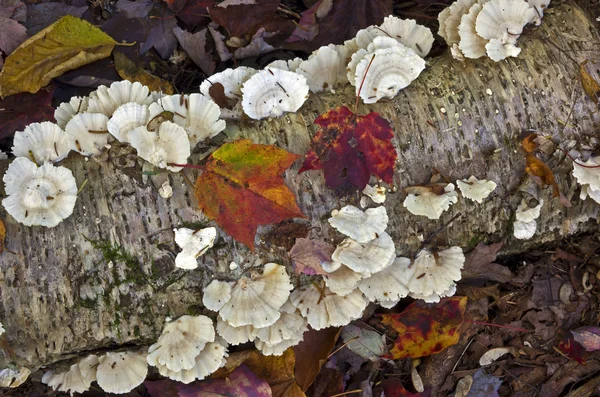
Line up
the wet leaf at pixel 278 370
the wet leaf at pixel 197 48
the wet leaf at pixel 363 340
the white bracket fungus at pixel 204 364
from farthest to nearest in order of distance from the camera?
the wet leaf at pixel 363 340 → the wet leaf at pixel 197 48 → the wet leaf at pixel 278 370 → the white bracket fungus at pixel 204 364

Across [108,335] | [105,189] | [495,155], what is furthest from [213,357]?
[495,155]

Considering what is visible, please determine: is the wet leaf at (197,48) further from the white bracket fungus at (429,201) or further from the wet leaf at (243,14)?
the white bracket fungus at (429,201)

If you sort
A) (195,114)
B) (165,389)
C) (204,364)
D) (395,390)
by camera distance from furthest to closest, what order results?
(395,390) < (165,389) < (204,364) < (195,114)

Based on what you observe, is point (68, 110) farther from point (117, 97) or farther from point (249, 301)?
point (249, 301)

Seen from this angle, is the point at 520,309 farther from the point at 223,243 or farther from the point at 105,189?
the point at 105,189

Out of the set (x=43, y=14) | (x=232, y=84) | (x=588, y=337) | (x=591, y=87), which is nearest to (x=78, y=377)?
(x=232, y=84)

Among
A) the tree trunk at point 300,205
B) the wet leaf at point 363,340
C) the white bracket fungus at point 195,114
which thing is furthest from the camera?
the wet leaf at point 363,340

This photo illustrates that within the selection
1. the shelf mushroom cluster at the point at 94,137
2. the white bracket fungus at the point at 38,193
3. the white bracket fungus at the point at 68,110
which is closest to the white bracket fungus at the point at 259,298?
the shelf mushroom cluster at the point at 94,137
